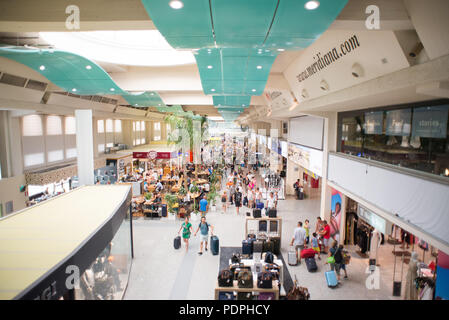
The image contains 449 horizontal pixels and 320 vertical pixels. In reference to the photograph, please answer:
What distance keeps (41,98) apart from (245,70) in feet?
28.4

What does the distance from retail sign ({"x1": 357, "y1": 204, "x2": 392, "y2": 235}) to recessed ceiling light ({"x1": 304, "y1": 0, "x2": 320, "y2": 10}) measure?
5.87 metres

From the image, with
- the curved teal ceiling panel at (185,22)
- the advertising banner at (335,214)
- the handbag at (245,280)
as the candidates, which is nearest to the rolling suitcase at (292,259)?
the advertising banner at (335,214)

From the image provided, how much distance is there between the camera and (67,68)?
268 inches

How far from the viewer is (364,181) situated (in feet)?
22.2

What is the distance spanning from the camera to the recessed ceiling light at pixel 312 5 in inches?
102

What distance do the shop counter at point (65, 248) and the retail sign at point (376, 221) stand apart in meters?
6.49

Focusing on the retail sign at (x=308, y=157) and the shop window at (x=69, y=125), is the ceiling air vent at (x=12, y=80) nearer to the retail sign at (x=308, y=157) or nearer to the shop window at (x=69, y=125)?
the shop window at (x=69, y=125)

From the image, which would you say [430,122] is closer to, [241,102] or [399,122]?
[399,122]

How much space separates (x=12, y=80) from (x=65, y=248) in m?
7.83

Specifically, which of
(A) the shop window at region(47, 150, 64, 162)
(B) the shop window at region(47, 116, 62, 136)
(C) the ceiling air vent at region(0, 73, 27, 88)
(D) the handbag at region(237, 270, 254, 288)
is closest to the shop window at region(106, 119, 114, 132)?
(B) the shop window at region(47, 116, 62, 136)

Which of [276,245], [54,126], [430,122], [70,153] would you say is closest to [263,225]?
[276,245]

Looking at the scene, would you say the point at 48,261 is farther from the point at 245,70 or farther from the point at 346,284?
the point at 346,284

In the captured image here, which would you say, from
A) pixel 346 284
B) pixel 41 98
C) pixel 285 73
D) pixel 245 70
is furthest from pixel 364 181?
pixel 41 98

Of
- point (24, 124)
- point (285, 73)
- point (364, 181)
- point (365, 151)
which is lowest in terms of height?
point (364, 181)
